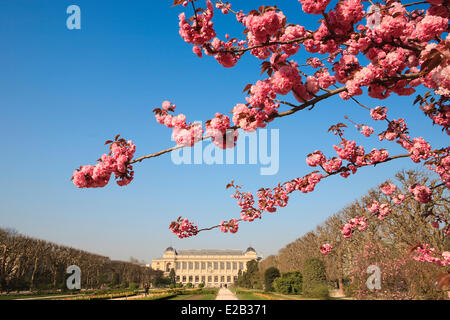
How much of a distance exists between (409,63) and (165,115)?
278cm

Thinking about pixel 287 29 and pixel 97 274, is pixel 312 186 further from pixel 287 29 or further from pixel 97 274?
pixel 97 274

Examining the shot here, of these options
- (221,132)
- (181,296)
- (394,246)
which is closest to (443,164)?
(221,132)

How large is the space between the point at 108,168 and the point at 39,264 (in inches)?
1510

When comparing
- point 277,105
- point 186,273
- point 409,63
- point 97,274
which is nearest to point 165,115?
point 277,105

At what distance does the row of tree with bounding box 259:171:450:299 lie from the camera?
1149cm

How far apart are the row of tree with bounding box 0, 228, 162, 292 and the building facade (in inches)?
2465

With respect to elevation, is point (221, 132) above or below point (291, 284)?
above

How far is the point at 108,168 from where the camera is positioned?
11.9ft

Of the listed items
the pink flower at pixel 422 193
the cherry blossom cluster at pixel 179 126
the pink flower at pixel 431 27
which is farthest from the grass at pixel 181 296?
the pink flower at pixel 431 27

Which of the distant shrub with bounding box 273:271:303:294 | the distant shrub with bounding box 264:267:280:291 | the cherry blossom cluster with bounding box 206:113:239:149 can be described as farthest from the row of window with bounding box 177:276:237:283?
the cherry blossom cluster with bounding box 206:113:239:149

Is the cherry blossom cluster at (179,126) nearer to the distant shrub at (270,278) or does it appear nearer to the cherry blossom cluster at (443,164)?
the cherry blossom cluster at (443,164)

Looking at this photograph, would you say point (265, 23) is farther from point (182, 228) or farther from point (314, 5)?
point (182, 228)

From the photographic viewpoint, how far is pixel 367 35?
296 cm

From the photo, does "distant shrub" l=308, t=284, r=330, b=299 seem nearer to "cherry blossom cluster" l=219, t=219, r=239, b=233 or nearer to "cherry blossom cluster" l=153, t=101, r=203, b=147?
"cherry blossom cluster" l=219, t=219, r=239, b=233
